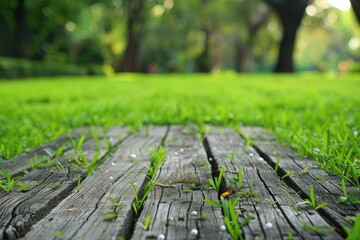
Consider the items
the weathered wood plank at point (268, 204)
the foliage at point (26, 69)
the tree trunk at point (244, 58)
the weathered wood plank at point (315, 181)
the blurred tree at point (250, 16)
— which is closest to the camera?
the weathered wood plank at point (268, 204)

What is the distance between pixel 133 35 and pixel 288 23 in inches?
489

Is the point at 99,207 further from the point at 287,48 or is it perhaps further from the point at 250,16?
the point at 250,16

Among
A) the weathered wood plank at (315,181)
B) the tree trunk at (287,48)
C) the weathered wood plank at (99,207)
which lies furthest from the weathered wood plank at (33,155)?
the tree trunk at (287,48)

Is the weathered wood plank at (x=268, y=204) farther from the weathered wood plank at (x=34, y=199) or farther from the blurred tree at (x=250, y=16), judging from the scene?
the blurred tree at (x=250, y=16)

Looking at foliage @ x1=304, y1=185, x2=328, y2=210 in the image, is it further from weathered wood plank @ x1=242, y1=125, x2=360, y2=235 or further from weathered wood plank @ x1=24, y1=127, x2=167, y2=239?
weathered wood plank @ x1=24, y1=127, x2=167, y2=239

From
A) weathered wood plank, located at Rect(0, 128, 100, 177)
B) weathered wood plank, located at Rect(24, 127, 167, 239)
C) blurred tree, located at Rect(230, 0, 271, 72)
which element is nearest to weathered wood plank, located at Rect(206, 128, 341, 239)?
weathered wood plank, located at Rect(24, 127, 167, 239)

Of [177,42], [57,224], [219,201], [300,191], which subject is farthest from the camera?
[177,42]

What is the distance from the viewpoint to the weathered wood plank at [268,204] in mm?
1479

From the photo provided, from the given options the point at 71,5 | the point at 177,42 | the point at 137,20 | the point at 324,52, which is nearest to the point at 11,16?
the point at 71,5

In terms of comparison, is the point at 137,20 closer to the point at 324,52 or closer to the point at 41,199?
the point at 41,199

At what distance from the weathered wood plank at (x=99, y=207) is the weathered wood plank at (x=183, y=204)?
0.09 meters

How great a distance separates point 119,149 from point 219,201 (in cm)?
137

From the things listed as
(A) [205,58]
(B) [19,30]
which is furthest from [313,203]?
(A) [205,58]

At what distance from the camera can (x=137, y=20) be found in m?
30.2
